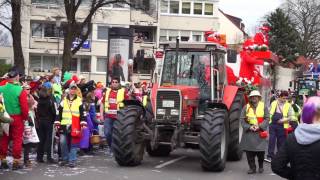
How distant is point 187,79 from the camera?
12438 millimetres

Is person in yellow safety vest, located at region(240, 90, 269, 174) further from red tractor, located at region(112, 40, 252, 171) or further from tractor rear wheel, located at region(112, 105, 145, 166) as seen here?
tractor rear wheel, located at region(112, 105, 145, 166)

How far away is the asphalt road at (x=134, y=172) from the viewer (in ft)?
33.6

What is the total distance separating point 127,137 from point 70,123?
3.93ft

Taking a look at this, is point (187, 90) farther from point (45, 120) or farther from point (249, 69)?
point (249, 69)

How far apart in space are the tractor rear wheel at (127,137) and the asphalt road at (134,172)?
0.64 ft

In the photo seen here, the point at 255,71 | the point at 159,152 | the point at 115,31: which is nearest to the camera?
the point at 159,152

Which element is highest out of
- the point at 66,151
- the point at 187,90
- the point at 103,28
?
the point at 103,28

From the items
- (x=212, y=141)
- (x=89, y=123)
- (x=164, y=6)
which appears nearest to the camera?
(x=212, y=141)

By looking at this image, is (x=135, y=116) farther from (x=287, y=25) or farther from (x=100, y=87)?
(x=287, y=25)

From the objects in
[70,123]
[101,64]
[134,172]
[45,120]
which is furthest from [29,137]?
[101,64]

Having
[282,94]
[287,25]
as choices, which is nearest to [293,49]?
[287,25]

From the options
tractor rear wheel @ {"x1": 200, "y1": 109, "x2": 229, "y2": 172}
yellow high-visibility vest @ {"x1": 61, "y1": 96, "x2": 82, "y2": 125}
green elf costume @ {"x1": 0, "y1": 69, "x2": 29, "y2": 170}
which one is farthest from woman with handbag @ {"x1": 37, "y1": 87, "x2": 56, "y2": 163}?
tractor rear wheel @ {"x1": 200, "y1": 109, "x2": 229, "y2": 172}

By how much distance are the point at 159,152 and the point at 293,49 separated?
160 ft

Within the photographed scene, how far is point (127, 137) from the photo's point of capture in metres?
11.2
